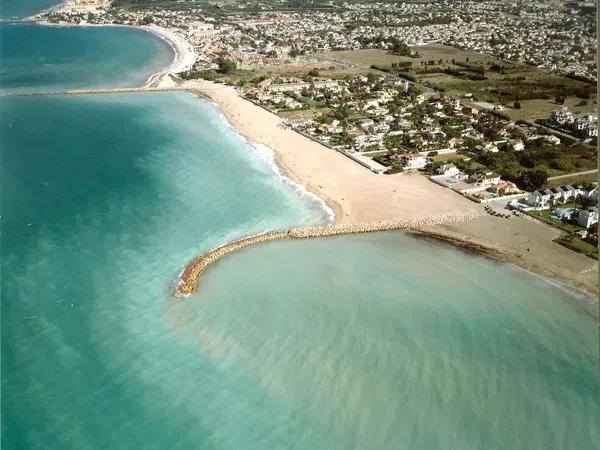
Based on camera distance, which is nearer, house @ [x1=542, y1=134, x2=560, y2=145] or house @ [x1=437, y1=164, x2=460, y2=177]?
house @ [x1=437, y1=164, x2=460, y2=177]

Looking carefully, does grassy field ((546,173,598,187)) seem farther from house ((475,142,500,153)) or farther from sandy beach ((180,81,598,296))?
house ((475,142,500,153))

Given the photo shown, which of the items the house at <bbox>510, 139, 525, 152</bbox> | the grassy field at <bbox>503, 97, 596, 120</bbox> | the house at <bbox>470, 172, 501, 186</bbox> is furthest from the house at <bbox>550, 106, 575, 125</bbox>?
the house at <bbox>470, 172, 501, 186</bbox>

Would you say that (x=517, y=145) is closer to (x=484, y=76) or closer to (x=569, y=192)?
(x=569, y=192)

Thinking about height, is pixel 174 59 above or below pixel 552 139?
below

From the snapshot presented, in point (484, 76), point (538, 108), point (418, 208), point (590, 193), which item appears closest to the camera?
point (418, 208)

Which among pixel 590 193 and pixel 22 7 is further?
pixel 22 7

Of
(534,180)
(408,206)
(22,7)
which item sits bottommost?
(22,7)

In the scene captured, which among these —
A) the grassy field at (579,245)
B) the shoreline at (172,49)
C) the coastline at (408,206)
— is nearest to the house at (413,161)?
the coastline at (408,206)

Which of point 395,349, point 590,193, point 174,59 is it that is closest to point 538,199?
point 590,193
